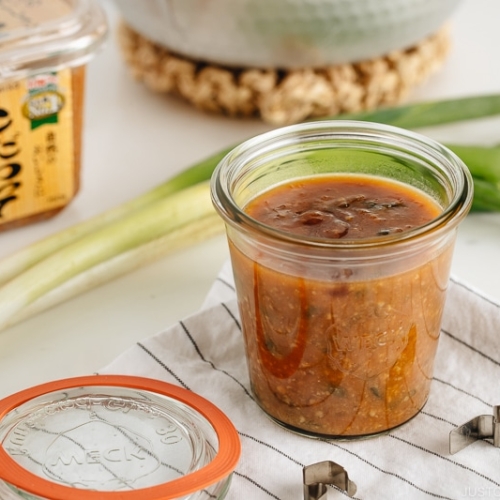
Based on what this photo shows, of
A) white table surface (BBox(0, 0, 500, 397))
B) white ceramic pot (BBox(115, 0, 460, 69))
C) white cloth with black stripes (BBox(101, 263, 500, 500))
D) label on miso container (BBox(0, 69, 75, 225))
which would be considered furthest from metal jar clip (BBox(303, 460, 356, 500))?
white ceramic pot (BBox(115, 0, 460, 69))

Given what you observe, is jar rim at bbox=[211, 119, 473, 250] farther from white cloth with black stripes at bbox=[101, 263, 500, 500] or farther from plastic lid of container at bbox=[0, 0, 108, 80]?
plastic lid of container at bbox=[0, 0, 108, 80]

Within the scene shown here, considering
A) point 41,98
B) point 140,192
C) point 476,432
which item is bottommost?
point 140,192

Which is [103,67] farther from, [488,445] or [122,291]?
[488,445]

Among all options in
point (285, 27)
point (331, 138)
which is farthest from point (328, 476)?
point (285, 27)

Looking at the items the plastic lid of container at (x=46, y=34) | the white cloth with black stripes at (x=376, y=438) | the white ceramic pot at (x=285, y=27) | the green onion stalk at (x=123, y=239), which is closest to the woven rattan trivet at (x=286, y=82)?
the white ceramic pot at (x=285, y=27)

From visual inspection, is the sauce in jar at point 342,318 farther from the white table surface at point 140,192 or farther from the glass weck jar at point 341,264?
the white table surface at point 140,192

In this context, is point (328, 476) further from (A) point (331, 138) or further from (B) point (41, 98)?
(B) point (41, 98)
